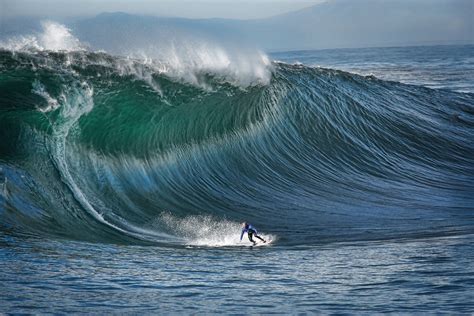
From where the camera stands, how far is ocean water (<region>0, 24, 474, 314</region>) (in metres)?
7.61

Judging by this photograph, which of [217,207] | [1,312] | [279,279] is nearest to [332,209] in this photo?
[217,207]

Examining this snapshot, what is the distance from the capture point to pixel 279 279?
8.07m

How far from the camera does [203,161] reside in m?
15.3

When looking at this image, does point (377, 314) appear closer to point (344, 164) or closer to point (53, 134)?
point (53, 134)

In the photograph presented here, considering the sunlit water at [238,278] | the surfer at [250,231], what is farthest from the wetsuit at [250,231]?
the sunlit water at [238,278]

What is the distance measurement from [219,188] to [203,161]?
1.23 m

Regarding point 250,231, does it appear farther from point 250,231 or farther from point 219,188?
point 219,188

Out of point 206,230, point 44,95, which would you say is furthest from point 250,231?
point 44,95

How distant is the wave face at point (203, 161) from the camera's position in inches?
442

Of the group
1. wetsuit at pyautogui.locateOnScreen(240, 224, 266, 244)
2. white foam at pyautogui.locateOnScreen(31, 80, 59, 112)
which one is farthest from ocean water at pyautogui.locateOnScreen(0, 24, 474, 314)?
wetsuit at pyautogui.locateOnScreen(240, 224, 266, 244)

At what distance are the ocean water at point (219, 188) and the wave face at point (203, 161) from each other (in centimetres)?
4

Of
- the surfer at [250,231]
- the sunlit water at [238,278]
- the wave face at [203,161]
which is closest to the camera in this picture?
the sunlit water at [238,278]

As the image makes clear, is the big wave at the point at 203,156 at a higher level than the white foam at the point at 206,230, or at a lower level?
higher

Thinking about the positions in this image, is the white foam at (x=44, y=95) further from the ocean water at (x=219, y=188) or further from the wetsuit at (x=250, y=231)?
the wetsuit at (x=250, y=231)
